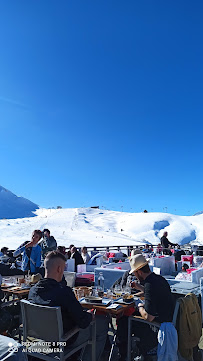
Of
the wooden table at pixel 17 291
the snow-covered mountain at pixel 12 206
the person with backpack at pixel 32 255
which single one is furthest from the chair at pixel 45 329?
the snow-covered mountain at pixel 12 206

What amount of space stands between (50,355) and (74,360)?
25cm

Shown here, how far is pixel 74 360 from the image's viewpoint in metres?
2.43

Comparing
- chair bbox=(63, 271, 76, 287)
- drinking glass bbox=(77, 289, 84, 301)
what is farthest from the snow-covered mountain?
drinking glass bbox=(77, 289, 84, 301)

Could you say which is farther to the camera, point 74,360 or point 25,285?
point 25,285

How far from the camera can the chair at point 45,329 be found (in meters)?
2.22

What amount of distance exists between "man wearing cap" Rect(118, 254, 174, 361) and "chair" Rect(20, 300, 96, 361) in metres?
0.73

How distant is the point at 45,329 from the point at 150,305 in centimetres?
102

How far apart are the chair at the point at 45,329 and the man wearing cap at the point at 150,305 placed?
730 millimetres

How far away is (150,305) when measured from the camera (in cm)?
260

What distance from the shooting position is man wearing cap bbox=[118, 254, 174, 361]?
2.58 m

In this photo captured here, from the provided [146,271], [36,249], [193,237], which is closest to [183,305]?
[146,271]

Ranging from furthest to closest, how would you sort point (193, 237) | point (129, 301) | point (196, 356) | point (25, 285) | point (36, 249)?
point (193, 237)
point (36, 249)
point (25, 285)
point (129, 301)
point (196, 356)

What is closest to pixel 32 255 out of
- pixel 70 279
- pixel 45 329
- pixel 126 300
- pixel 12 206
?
pixel 70 279

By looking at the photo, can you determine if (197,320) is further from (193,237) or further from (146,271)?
(193,237)
